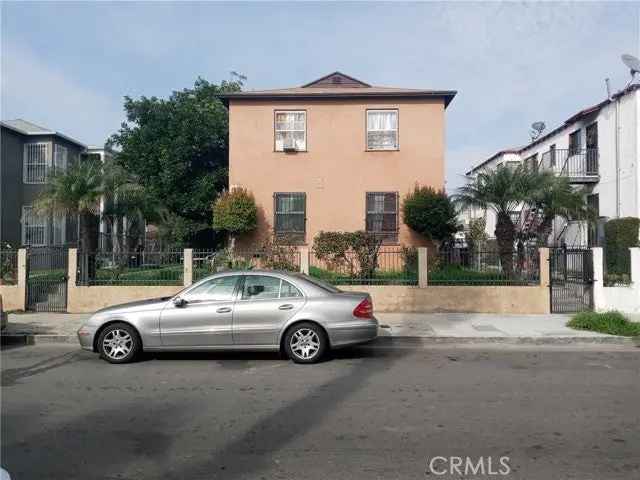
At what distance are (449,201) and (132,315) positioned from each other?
11643 mm

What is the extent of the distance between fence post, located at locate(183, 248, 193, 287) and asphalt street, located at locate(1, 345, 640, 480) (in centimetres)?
518

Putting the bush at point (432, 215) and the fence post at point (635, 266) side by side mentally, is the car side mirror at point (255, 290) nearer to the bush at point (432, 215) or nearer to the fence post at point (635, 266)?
the fence post at point (635, 266)

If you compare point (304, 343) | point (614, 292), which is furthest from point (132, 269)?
point (614, 292)

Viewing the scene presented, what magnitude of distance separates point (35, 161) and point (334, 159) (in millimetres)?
15320

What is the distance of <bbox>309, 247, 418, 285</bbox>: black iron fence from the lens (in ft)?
46.7

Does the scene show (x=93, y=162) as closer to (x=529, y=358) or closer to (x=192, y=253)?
(x=192, y=253)

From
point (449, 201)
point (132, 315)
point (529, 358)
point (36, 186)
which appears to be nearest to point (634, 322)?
point (529, 358)

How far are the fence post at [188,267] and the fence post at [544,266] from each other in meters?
8.46

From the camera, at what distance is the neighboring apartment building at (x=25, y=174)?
81.4ft

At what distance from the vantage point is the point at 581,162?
23.5 metres

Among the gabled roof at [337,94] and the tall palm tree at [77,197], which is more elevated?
the gabled roof at [337,94]

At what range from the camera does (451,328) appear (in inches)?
472

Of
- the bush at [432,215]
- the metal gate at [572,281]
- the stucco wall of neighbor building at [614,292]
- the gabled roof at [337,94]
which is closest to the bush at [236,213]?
the gabled roof at [337,94]

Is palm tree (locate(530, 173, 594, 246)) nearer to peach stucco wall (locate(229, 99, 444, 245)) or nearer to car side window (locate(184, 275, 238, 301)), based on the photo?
peach stucco wall (locate(229, 99, 444, 245))
